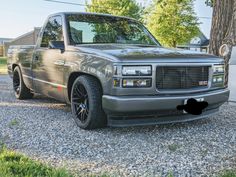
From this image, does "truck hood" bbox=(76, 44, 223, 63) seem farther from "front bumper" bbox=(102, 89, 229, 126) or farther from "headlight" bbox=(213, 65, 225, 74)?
"front bumper" bbox=(102, 89, 229, 126)

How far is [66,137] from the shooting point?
14.0 ft

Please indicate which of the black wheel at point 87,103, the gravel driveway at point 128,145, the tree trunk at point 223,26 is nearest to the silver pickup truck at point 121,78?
the black wheel at point 87,103

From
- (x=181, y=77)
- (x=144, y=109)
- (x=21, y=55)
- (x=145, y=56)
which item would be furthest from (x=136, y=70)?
(x=21, y=55)

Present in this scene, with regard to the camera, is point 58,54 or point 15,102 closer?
point 58,54

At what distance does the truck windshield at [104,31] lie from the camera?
214 inches

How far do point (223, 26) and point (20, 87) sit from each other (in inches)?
196

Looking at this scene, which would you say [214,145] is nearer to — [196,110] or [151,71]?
[196,110]

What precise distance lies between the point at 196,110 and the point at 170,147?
88 centimetres

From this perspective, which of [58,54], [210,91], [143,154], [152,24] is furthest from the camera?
[152,24]

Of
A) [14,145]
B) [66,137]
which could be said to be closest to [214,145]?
[66,137]

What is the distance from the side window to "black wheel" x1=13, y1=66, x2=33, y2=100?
1.35 meters

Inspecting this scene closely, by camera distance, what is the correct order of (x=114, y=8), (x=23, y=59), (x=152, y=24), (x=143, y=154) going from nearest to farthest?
(x=143, y=154) < (x=23, y=59) < (x=152, y=24) < (x=114, y=8)

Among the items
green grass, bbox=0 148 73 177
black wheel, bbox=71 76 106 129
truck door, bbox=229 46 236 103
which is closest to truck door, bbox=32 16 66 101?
black wheel, bbox=71 76 106 129

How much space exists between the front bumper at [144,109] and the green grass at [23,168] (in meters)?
1.21
